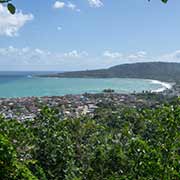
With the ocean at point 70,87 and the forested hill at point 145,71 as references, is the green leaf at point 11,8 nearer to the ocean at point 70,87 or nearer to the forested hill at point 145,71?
the ocean at point 70,87

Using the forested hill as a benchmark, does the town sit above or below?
below

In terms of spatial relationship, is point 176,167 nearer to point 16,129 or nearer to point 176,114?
point 176,114

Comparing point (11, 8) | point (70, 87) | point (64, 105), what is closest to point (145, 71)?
point (70, 87)

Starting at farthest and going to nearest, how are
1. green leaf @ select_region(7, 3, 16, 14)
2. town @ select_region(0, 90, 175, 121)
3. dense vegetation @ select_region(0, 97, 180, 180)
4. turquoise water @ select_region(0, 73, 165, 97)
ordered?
turquoise water @ select_region(0, 73, 165, 97) < town @ select_region(0, 90, 175, 121) < dense vegetation @ select_region(0, 97, 180, 180) < green leaf @ select_region(7, 3, 16, 14)

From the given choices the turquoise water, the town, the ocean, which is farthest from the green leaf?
the turquoise water

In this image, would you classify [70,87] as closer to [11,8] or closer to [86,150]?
[86,150]

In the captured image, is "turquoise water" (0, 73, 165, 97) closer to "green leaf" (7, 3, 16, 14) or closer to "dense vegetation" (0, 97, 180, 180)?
"dense vegetation" (0, 97, 180, 180)

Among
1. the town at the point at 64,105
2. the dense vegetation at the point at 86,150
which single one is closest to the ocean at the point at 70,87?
the town at the point at 64,105

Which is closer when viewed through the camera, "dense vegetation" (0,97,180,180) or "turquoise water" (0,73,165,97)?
"dense vegetation" (0,97,180,180)

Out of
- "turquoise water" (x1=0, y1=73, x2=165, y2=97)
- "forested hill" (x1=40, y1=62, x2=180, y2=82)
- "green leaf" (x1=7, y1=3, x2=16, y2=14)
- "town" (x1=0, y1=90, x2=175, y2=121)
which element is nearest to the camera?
"green leaf" (x1=7, y1=3, x2=16, y2=14)
